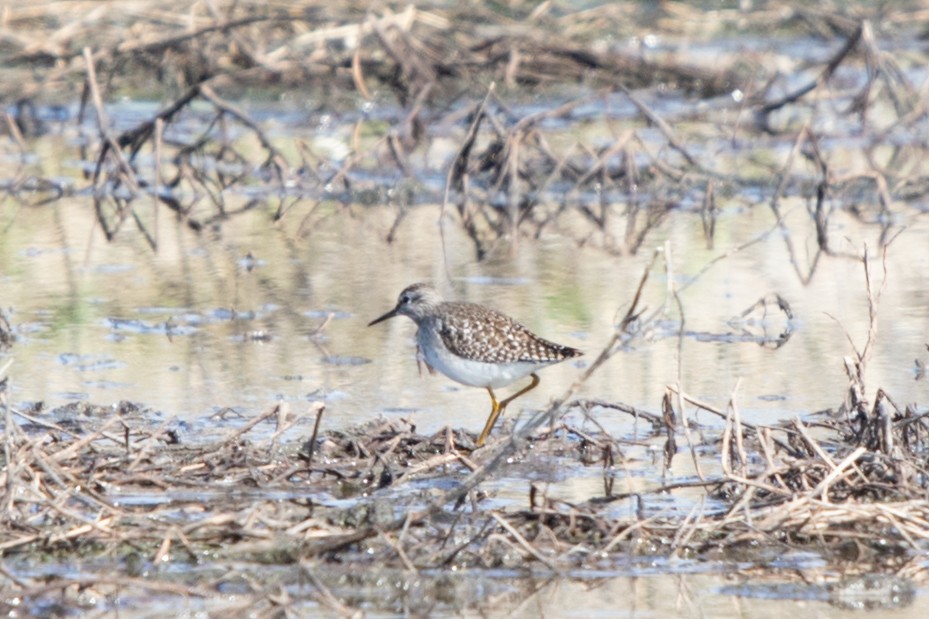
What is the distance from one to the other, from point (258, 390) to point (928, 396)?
264 cm

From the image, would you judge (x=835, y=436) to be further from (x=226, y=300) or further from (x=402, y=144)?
(x=402, y=144)

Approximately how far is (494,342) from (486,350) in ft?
0.17

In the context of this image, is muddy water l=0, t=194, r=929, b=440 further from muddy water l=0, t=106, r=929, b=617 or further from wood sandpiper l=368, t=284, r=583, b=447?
wood sandpiper l=368, t=284, r=583, b=447

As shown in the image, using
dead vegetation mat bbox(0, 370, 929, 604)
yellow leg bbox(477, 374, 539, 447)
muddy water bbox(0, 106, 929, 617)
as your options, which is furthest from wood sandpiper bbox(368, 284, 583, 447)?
dead vegetation mat bbox(0, 370, 929, 604)

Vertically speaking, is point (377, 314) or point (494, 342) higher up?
point (494, 342)

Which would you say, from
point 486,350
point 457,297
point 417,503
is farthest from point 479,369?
point 457,297

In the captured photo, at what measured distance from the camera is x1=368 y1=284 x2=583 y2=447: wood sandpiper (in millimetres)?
6141

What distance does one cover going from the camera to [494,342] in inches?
243

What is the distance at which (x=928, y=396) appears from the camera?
21.6ft

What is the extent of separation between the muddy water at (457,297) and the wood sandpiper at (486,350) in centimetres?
25

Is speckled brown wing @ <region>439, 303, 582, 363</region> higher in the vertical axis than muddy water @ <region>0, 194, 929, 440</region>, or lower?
higher

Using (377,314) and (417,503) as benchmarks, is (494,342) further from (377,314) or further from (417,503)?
(377,314)

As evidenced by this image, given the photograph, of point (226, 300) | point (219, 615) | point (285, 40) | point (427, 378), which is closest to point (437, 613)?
point (219, 615)

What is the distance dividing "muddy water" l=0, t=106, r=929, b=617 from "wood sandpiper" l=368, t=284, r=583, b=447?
0.25 m
